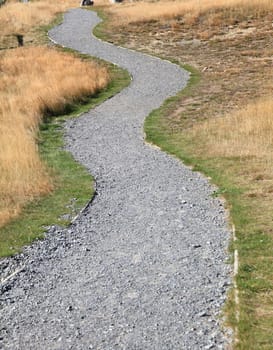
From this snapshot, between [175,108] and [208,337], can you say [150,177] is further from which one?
[175,108]

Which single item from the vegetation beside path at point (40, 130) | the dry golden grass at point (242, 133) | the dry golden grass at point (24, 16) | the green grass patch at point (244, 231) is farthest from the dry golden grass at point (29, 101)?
the dry golden grass at point (24, 16)

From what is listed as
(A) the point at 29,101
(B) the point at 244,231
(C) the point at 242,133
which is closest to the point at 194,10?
(A) the point at 29,101

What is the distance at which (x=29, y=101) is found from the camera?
2316 cm

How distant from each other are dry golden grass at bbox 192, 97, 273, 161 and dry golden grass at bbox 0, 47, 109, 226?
17.3 ft

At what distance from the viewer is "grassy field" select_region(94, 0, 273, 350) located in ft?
30.2

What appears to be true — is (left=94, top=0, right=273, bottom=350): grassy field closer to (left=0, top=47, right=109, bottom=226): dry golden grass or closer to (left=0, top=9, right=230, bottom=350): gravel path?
(left=0, top=9, right=230, bottom=350): gravel path

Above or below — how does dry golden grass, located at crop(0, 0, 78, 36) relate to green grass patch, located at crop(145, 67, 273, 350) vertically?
below

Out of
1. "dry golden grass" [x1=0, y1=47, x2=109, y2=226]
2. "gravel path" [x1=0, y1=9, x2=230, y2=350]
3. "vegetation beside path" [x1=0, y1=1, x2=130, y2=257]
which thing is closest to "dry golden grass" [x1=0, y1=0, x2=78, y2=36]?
"vegetation beside path" [x1=0, y1=1, x2=130, y2=257]

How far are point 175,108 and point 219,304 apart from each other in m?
15.7

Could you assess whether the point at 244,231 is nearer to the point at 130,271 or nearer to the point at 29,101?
the point at 130,271

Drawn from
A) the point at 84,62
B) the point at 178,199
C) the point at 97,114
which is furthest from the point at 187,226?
the point at 84,62

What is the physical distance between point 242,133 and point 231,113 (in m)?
3.24

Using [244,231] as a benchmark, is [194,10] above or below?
below

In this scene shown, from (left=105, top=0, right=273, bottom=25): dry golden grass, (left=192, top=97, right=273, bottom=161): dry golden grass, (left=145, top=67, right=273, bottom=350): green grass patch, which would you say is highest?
(left=145, top=67, right=273, bottom=350): green grass patch
